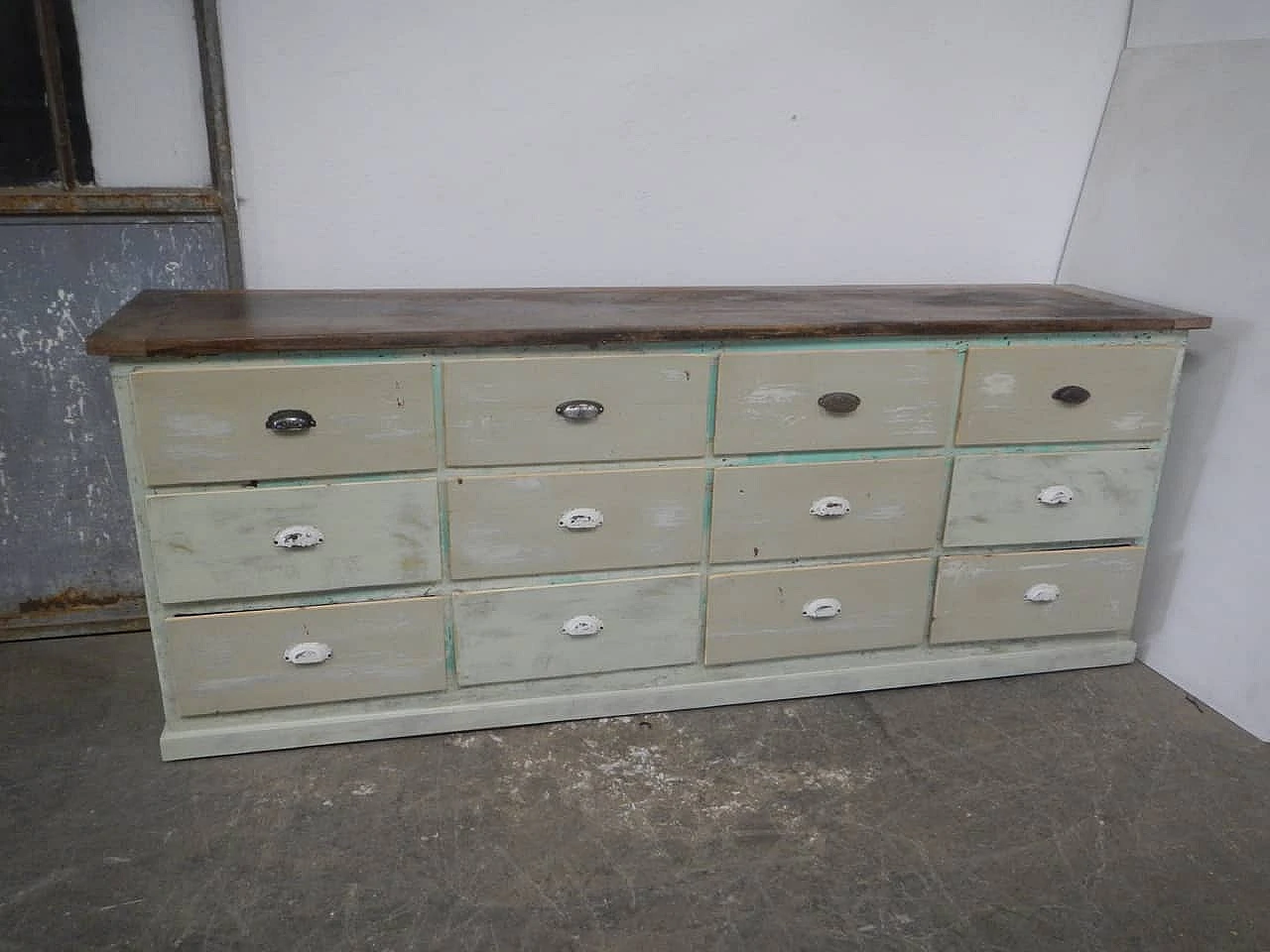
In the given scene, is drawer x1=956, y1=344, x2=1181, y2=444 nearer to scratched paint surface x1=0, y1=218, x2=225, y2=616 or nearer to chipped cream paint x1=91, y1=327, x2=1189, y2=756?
chipped cream paint x1=91, y1=327, x2=1189, y2=756

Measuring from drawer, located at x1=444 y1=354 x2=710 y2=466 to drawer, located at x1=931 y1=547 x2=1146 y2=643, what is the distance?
0.80 metres

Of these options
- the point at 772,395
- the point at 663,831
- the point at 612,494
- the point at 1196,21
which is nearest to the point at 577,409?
the point at 612,494

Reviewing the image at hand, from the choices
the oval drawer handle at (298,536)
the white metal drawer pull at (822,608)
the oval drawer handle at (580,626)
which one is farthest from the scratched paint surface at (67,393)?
the white metal drawer pull at (822,608)

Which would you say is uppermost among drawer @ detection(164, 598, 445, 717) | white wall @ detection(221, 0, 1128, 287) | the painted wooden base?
white wall @ detection(221, 0, 1128, 287)

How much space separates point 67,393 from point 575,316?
4.33ft

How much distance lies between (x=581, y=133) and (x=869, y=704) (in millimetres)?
1599

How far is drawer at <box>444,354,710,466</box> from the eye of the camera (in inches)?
83.4

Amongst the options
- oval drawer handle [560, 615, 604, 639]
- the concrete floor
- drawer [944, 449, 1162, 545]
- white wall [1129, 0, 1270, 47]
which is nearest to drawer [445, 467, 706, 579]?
oval drawer handle [560, 615, 604, 639]

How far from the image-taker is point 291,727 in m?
Result: 2.24

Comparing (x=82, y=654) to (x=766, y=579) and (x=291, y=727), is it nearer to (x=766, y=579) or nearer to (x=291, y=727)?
(x=291, y=727)

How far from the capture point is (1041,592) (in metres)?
2.57

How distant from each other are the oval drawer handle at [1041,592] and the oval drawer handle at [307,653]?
5.58ft

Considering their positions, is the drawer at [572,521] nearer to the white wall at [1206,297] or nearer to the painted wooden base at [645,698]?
the painted wooden base at [645,698]

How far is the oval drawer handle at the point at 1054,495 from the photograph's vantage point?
2498mm
